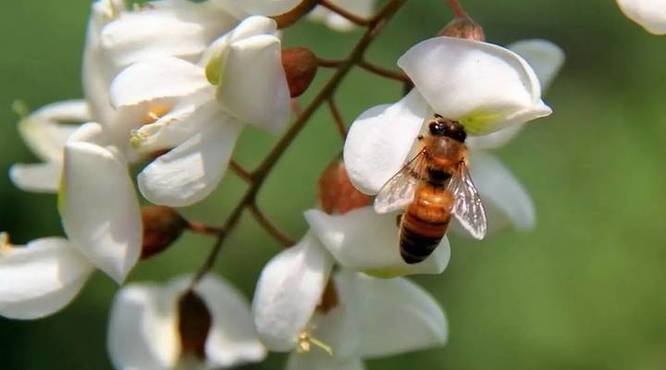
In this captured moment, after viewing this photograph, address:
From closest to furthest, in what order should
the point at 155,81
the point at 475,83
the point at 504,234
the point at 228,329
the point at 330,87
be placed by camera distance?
the point at 475,83
the point at 155,81
the point at 330,87
the point at 228,329
the point at 504,234

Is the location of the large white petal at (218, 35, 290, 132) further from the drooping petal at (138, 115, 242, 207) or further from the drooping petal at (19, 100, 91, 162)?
the drooping petal at (19, 100, 91, 162)

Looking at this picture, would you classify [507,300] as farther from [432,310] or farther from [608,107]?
[432,310]

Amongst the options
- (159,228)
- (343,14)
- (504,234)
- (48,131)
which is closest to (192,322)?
(159,228)

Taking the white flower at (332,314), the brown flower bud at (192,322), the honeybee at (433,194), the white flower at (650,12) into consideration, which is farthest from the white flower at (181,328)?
the white flower at (650,12)

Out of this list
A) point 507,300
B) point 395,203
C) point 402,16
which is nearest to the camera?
point 395,203

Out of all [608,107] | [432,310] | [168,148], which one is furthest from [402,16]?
[168,148]

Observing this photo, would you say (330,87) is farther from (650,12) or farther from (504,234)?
(504,234)
